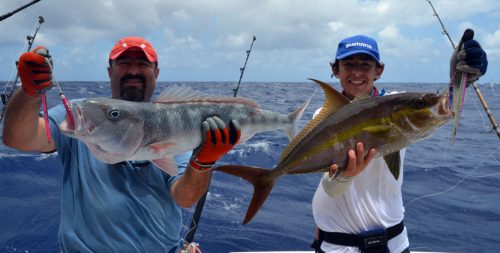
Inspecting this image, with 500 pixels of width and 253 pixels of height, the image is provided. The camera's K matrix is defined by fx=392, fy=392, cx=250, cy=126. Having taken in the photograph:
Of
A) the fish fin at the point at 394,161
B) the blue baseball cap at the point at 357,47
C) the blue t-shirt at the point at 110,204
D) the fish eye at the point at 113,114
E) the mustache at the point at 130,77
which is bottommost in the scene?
the blue t-shirt at the point at 110,204

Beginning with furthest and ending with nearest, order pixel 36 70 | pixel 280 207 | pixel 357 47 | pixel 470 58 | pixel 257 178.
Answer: pixel 280 207
pixel 357 47
pixel 470 58
pixel 257 178
pixel 36 70

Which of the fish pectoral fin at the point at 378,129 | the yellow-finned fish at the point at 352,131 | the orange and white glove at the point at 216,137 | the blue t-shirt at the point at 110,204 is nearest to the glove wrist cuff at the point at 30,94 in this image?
the blue t-shirt at the point at 110,204

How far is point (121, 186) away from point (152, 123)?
73cm

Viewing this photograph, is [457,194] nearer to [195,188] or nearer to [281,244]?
[281,244]

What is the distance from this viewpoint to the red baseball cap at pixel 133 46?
2.95 metres

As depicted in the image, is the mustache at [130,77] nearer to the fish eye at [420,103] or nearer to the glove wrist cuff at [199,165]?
the glove wrist cuff at [199,165]

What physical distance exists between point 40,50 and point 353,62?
2.26 metres

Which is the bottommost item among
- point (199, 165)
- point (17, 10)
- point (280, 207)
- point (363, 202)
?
point (280, 207)

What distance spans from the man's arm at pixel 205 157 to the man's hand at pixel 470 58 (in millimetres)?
1474

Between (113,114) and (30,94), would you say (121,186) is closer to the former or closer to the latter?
(113,114)

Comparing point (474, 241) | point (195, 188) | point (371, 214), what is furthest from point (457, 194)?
point (195, 188)

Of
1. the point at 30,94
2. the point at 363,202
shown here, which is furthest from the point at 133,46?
the point at 363,202

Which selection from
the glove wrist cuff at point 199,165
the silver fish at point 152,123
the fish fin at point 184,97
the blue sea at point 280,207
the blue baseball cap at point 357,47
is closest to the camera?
the silver fish at point 152,123

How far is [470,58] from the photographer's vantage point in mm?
2463
